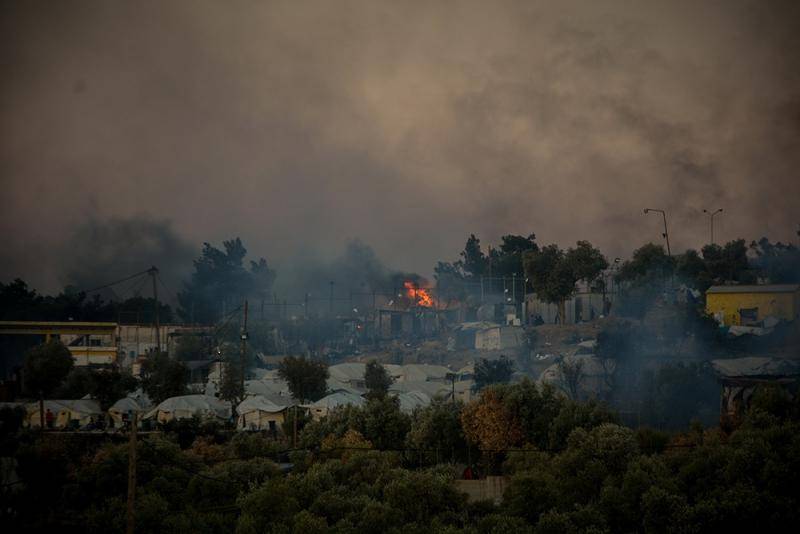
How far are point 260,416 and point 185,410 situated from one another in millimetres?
4748

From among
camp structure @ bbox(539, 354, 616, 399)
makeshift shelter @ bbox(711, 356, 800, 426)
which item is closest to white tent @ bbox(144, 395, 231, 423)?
camp structure @ bbox(539, 354, 616, 399)

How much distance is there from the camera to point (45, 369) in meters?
64.8

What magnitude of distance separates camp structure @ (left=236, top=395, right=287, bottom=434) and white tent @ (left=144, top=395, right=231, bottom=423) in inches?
56.7

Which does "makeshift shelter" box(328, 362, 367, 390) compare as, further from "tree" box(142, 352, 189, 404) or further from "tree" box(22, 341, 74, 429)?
"tree" box(22, 341, 74, 429)

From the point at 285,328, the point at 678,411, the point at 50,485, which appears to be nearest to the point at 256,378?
the point at 285,328

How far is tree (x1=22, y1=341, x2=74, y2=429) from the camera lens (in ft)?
212

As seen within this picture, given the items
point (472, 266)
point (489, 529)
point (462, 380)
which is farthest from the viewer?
point (472, 266)

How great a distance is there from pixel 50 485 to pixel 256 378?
3315 centimetres

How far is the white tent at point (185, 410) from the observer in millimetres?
50125

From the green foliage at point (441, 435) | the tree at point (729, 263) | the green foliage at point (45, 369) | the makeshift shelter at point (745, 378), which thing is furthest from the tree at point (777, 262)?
the green foliage at point (45, 369)

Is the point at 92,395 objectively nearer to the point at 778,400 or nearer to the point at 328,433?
the point at 328,433

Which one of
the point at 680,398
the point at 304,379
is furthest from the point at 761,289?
the point at 304,379

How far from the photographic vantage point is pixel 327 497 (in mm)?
30797

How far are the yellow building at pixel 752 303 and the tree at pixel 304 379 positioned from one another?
3109 centimetres
